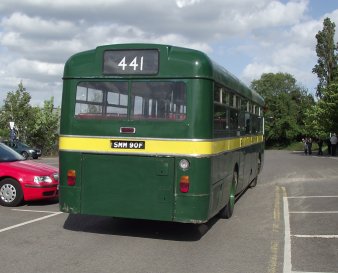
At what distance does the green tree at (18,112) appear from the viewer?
44969mm

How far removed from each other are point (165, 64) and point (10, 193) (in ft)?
17.6

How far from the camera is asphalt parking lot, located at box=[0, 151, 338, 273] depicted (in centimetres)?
650

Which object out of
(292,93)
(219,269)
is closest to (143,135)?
(219,269)

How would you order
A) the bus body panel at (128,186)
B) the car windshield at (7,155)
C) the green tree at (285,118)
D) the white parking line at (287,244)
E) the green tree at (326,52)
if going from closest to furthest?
the white parking line at (287,244), the bus body panel at (128,186), the car windshield at (7,155), the green tree at (326,52), the green tree at (285,118)

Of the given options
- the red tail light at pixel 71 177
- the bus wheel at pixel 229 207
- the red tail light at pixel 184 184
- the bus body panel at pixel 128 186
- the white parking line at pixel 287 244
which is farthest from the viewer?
the bus wheel at pixel 229 207

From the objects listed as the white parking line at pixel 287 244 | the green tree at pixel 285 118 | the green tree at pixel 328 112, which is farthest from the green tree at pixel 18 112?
the green tree at pixel 285 118

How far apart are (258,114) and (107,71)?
791 cm

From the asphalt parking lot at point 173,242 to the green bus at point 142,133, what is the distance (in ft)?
1.70

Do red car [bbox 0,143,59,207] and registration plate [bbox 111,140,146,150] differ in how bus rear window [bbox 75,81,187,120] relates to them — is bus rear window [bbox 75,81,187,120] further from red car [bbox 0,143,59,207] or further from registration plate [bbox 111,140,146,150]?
red car [bbox 0,143,59,207]

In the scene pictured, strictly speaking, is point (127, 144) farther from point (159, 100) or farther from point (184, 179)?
point (184, 179)

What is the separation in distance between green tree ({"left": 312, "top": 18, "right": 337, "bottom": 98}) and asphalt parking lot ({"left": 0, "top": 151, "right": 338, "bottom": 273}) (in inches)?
2318

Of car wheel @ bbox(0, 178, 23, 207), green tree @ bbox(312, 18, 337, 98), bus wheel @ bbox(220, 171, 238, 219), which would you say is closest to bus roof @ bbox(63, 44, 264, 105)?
bus wheel @ bbox(220, 171, 238, 219)

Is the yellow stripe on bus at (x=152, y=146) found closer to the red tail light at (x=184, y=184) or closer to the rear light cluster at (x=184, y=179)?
the rear light cluster at (x=184, y=179)

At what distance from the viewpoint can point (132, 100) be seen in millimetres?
7953
